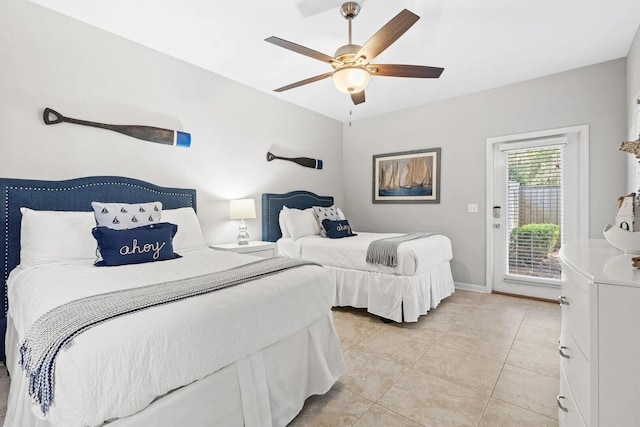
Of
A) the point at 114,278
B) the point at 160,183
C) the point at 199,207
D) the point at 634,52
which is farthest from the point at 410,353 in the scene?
the point at 634,52

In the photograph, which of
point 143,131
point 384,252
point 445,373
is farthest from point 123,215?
point 445,373

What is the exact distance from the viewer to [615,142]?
314cm

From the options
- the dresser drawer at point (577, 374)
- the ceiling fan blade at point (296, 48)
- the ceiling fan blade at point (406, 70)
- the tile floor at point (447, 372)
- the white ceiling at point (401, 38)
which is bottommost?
the tile floor at point (447, 372)

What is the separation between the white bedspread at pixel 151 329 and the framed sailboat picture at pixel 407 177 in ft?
9.94

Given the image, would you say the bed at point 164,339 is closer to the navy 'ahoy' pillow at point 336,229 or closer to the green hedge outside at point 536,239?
the navy 'ahoy' pillow at point 336,229

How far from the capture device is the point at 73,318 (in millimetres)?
1031

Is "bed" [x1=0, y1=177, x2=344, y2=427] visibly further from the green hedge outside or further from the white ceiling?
the green hedge outside

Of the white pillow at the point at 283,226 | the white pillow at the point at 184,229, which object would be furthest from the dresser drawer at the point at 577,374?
Answer: the white pillow at the point at 283,226

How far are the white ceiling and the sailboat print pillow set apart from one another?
4.97 feet

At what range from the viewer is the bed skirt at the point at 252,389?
1134 millimetres

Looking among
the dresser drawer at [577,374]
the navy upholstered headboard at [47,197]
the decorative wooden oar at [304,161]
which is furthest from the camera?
the decorative wooden oar at [304,161]

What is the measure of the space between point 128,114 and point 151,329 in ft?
8.12

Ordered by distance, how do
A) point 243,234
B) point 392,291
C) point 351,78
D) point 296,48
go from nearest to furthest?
point 296,48, point 351,78, point 392,291, point 243,234

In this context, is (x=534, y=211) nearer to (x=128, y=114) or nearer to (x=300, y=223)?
(x=300, y=223)
